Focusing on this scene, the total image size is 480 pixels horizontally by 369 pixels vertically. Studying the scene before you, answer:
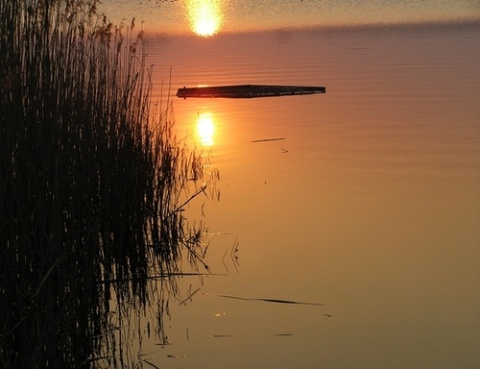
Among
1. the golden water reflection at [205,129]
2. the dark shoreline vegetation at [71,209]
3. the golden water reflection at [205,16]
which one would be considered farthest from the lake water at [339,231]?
the golden water reflection at [205,16]

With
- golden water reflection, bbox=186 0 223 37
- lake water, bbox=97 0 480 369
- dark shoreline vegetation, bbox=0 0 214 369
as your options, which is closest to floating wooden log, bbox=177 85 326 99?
lake water, bbox=97 0 480 369

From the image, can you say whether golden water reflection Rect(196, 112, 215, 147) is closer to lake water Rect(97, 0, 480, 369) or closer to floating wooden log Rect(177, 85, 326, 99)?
lake water Rect(97, 0, 480, 369)

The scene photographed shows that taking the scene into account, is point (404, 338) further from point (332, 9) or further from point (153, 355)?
point (332, 9)

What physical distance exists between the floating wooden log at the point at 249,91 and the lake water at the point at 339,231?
0.37 ft

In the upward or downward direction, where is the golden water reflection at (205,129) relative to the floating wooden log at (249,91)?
downward

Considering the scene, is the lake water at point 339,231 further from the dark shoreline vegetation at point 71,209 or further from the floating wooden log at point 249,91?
the dark shoreline vegetation at point 71,209

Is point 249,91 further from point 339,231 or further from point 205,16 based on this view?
point 205,16

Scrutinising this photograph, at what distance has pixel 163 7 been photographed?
37438 millimetres

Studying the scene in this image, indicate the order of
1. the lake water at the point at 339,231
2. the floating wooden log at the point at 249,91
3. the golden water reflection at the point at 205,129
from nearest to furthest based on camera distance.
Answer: the lake water at the point at 339,231 → the golden water reflection at the point at 205,129 → the floating wooden log at the point at 249,91

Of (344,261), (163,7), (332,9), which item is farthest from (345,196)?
(332,9)

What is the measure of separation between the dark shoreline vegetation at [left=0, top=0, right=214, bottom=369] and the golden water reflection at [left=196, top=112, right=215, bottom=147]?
121 inches

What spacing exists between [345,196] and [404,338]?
2397 millimetres

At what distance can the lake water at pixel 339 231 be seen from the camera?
12.5ft

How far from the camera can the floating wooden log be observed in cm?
1180
